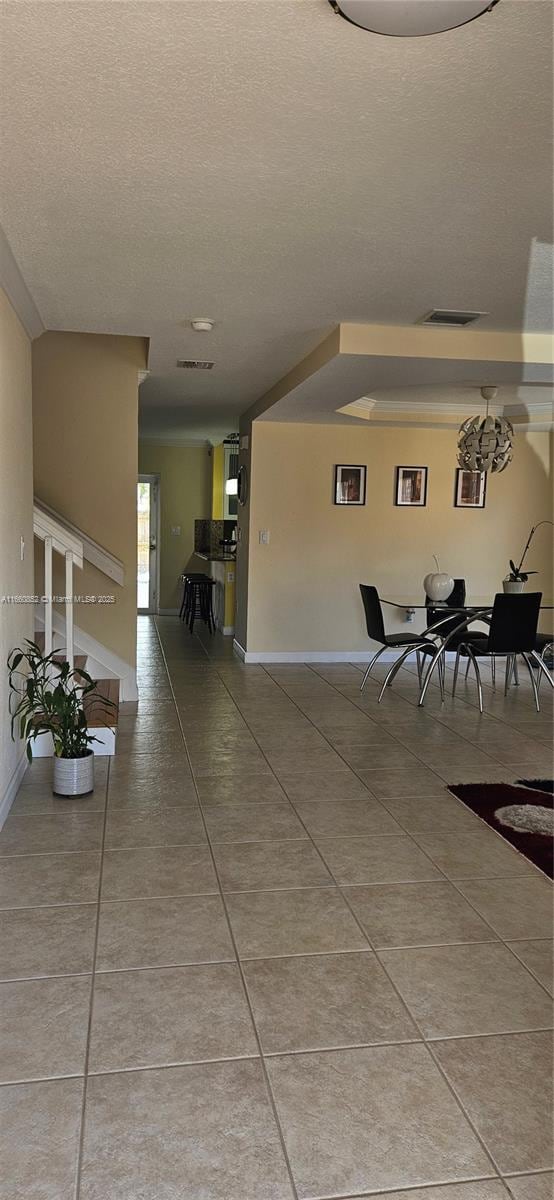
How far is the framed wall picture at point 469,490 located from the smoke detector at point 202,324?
13.1 feet

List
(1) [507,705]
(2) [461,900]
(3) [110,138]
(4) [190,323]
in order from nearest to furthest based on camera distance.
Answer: (3) [110,138], (2) [461,900], (4) [190,323], (1) [507,705]

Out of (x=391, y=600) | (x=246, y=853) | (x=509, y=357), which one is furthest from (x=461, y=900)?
(x=391, y=600)

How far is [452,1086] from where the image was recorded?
191 cm

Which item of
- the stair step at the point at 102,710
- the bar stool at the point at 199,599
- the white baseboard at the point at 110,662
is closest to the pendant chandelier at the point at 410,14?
the stair step at the point at 102,710

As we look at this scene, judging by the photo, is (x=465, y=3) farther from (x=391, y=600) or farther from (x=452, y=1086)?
(x=391, y=600)

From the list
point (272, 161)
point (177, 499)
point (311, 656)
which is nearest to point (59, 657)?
point (311, 656)

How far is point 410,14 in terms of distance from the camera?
164 cm

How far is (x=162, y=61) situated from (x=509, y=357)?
2.98 meters

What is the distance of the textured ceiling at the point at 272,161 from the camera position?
184 centimetres

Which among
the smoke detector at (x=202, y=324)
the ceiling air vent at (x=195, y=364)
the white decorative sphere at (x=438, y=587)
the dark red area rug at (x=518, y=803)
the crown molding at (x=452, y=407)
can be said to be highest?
the crown molding at (x=452, y=407)

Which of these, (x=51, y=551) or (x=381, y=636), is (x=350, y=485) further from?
(x=51, y=551)

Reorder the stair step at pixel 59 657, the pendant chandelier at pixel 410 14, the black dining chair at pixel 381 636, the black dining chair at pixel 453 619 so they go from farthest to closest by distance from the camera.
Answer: the black dining chair at pixel 453 619, the black dining chair at pixel 381 636, the stair step at pixel 59 657, the pendant chandelier at pixel 410 14

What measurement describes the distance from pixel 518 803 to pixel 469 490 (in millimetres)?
4538

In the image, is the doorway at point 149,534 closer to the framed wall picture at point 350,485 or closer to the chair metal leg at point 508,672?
the framed wall picture at point 350,485
